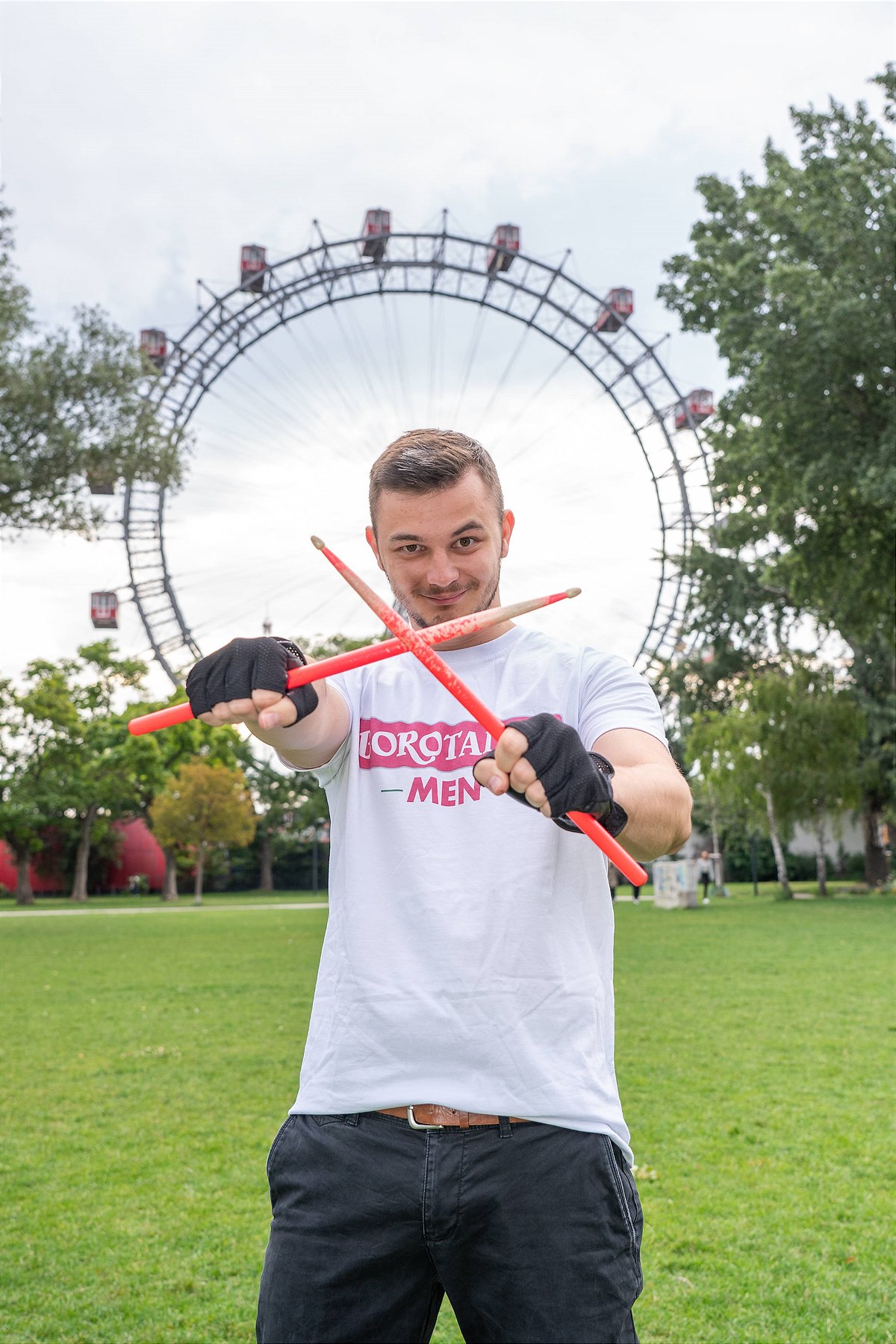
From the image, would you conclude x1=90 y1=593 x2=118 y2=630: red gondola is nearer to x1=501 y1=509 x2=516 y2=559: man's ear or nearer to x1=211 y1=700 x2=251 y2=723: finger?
x1=501 y1=509 x2=516 y2=559: man's ear

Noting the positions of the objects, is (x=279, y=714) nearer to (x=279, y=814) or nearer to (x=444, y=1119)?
(x=444, y=1119)

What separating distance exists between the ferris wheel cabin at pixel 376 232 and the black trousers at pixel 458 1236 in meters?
46.3

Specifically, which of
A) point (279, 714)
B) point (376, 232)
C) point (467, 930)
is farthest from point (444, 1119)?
point (376, 232)

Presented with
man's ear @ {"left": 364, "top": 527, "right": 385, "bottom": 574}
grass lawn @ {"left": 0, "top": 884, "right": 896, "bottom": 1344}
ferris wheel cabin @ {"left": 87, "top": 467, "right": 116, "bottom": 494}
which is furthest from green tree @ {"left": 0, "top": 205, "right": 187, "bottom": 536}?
man's ear @ {"left": 364, "top": 527, "right": 385, "bottom": 574}

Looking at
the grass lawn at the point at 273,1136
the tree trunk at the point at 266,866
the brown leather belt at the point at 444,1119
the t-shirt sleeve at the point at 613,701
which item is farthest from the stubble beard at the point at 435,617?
the tree trunk at the point at 266,866

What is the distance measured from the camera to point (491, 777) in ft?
6.28

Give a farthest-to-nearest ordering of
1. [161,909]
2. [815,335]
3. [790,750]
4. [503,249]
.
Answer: [503,249] → [161,909] → [790,750] → [815,335]

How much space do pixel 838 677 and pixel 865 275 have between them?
21348 mm

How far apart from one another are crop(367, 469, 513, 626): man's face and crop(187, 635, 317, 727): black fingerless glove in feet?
1.17

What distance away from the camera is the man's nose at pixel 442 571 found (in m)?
2.35

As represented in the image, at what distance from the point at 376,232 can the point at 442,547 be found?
4592 centimetres

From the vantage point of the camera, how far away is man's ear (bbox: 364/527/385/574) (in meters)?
2.49

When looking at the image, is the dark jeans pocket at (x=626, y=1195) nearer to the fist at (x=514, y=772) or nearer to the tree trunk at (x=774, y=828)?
the fist at (x=514, y=772)

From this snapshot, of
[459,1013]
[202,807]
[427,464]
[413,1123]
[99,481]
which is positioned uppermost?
[99,481]
